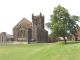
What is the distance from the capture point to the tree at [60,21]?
292 feet

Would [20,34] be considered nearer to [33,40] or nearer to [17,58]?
[33,40]

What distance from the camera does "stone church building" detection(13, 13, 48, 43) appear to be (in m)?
129

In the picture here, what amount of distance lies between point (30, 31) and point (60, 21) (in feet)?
132

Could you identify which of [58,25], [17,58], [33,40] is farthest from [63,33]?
[17,58]

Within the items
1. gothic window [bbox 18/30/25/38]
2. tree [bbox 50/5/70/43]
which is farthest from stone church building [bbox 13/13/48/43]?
tree [bbox 50/5/70/43]

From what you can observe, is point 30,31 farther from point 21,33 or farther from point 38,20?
point 38,20

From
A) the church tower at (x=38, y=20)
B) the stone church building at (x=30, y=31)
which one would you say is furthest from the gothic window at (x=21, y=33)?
the church tower at (x=38, y=20)

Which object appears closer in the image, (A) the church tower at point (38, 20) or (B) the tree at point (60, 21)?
(B) the tree at point (60, 21)

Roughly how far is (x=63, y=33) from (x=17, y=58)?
47.2m

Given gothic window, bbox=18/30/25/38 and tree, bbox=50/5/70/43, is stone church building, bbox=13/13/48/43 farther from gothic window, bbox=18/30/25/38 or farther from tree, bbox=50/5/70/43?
tree, bbox=50/5/70/43

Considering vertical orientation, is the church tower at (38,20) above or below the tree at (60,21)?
above

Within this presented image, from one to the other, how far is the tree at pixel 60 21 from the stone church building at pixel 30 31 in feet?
117

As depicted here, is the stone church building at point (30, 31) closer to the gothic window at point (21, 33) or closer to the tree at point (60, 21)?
the gothic window at point (21, 33)

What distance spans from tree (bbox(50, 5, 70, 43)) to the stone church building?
35.5m
